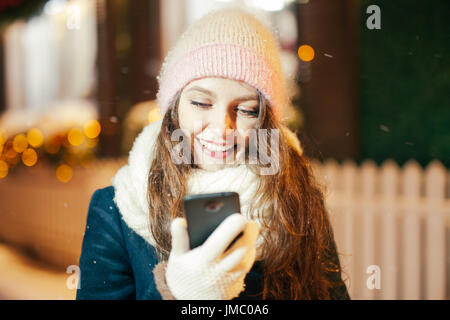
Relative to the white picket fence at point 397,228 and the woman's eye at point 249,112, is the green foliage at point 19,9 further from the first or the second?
the white picket fence at point 397,228

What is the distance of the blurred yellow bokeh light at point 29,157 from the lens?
8.30 feet

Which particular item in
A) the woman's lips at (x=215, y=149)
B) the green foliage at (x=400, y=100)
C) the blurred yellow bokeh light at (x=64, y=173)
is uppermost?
the green foliage at (x=400, y=100)

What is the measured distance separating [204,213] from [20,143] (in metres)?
1.97

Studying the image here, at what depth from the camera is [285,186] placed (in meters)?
0.87

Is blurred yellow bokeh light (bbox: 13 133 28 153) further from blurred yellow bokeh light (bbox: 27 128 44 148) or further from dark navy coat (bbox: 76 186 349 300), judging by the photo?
dark navy coat (bbox: 76 186 349 300)

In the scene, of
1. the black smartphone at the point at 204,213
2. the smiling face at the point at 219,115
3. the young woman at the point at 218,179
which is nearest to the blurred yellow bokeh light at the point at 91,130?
the young woman at the point at 218,179

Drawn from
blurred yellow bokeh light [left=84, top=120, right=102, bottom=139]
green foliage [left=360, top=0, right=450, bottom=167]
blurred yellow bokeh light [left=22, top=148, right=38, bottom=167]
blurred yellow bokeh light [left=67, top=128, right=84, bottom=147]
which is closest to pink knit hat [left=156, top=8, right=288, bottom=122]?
blurred yellow bokeh light [left=84, top=120, right=102, bottom=139]

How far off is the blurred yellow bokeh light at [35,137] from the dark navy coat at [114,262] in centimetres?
173

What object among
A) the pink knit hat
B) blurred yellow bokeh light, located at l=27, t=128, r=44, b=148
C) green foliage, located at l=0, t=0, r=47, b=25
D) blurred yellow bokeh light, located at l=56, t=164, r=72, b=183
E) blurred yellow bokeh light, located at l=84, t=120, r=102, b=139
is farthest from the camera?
Result: blurred yellow bokeh light, located at l=56, t=164, r=72, b=183

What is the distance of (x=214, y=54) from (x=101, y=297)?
0.61m

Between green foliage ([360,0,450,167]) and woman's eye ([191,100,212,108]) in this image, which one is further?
green foliage ([360,0,450,167])

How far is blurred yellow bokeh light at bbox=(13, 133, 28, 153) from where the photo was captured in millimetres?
2111

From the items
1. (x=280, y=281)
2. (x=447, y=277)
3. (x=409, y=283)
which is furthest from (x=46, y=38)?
(x=447, y=277)

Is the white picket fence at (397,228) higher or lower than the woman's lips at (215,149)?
lower
